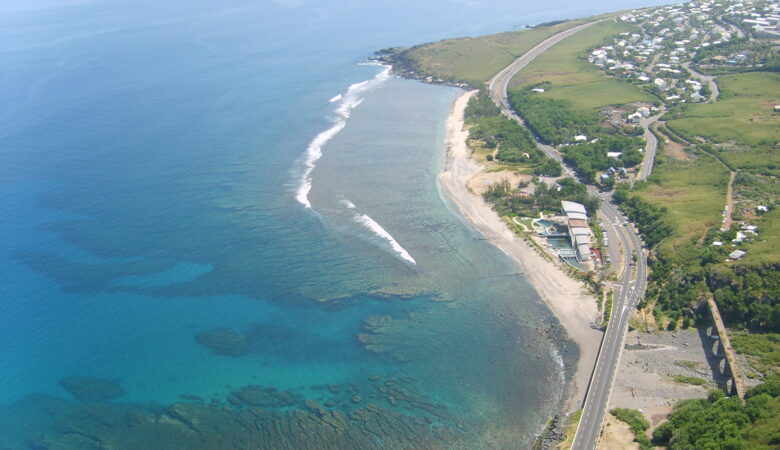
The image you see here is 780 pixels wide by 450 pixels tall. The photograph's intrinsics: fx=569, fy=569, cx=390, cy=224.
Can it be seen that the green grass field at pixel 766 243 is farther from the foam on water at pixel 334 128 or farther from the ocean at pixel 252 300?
the foam on water at pixel 334 128

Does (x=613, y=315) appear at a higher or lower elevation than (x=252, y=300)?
lower

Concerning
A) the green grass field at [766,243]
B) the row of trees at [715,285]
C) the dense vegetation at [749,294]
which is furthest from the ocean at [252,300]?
the green grass field at [766,243]

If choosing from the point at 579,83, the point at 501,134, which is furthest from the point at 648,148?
the point at 579,83

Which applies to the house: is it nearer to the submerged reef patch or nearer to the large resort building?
the large resort building

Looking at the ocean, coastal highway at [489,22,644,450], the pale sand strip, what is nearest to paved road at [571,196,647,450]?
coastal highway at [489,22,644,450]

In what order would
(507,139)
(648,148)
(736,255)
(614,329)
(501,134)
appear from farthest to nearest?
(501,134) → (507,139) → (648,148) → (736,255) → (614,329)

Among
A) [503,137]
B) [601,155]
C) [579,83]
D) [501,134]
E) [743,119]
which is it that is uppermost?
[579,83]

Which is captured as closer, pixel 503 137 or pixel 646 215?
pixel 646 215

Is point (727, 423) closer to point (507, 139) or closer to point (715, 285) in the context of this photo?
point (715, 285)

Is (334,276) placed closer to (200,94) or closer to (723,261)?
(723,261)
